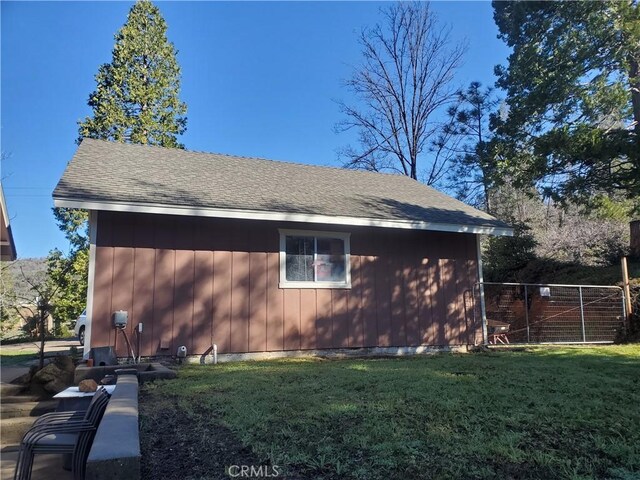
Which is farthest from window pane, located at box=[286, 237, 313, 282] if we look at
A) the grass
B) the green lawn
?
the grass

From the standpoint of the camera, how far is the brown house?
7402 mm

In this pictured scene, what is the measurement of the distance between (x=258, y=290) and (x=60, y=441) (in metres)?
5.15

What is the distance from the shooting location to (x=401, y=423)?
11.4 ft

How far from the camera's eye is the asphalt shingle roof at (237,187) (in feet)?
24.8

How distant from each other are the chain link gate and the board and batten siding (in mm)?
1242

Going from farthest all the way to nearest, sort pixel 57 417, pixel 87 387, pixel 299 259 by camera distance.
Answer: pixel 299 259, pixel 87 387, pixel 57 417

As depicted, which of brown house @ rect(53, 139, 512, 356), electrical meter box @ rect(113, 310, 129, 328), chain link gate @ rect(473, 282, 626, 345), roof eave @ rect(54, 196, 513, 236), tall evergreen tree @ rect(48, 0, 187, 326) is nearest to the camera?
roof eave @ rect(54, 196, 513, 236)

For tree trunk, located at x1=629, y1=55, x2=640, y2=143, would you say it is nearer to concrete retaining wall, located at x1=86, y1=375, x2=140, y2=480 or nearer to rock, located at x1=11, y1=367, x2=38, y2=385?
concrete retaining wall, located at x1=86, y1=375, x2=140, y2=480

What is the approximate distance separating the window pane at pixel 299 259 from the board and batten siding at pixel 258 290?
0.80 feet

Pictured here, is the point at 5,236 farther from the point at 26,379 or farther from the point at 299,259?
the point at 299,259

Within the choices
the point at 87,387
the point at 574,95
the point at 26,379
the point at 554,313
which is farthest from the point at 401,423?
the point at 574,95

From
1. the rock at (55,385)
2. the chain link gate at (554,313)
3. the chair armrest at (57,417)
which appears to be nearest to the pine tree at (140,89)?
the rock at (55,385)

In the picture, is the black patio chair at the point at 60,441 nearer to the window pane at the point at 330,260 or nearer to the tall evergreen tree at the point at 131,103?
the window pane at the point at 330,260

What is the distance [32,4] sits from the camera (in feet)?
29.1
